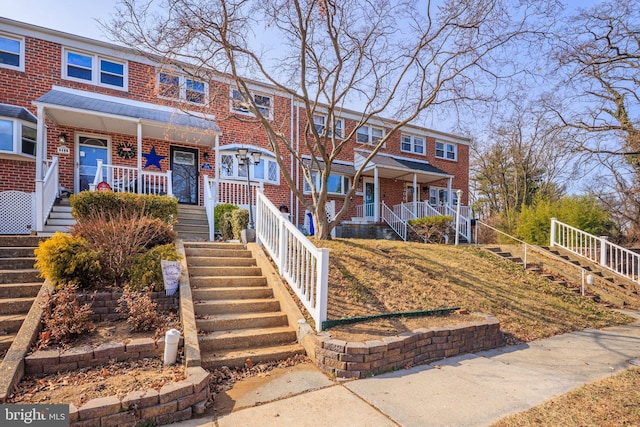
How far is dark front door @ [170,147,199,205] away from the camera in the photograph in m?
11.7

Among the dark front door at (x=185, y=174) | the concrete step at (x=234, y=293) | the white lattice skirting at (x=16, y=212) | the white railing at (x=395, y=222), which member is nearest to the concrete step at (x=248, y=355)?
the concrete step at (x=234, y=293)

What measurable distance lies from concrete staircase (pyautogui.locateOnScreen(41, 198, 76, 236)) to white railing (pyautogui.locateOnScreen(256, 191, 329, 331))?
13.2 feet

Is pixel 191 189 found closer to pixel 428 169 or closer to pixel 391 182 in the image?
pixel 391 182

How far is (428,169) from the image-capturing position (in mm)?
16500

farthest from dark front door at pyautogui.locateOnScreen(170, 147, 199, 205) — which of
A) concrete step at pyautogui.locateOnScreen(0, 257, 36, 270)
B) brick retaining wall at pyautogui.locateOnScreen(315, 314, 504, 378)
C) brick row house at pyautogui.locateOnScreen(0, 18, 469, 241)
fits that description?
brick retaining wall at pyautogui.locateOnScreen(315, 314, 504, 378)

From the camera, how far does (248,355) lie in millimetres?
3998

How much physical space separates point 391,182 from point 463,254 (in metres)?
8.21

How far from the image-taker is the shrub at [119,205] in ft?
21.0

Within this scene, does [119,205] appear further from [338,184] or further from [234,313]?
[338,184]

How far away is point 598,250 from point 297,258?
33.9 ft

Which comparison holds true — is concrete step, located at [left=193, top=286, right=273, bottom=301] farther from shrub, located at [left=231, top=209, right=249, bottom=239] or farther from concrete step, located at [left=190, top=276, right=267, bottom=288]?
shrub, located at [left=231, top=209, right=249, bottom=239]

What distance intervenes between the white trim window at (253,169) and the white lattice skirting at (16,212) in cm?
574

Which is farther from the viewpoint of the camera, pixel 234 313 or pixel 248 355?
pixel 234 313

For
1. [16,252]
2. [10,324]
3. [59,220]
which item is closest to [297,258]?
[10,324]
